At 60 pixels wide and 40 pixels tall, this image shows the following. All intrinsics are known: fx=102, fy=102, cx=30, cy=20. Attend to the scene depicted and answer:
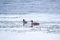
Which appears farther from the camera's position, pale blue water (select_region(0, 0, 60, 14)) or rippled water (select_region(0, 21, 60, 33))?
pale blue water (select_region(0, 0, 60, 14))

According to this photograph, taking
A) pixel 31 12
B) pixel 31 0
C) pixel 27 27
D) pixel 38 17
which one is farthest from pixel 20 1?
pixel 27 27

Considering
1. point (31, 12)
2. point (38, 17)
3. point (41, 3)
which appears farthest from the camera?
point (41, 3)

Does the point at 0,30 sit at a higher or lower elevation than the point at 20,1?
lower

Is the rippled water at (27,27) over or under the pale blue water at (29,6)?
under

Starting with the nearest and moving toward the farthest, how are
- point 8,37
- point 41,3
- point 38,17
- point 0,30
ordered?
point 8,37 < point 0,30 < point 38,17 < point 41,3

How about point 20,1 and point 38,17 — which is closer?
point 38,17

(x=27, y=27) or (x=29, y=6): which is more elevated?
(x=29, y=6)

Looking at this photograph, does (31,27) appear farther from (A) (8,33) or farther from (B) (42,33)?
(A) (8,33)

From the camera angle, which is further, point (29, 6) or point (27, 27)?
point (29, 6)

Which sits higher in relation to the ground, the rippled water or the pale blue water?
the pale blue water

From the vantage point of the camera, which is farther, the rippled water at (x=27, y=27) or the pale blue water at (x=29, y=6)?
the pale blue water at (x=29, y=6)

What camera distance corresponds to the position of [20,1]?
6.78 ft

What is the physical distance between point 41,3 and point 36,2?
0.10m

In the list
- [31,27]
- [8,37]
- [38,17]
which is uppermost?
[38,17]
